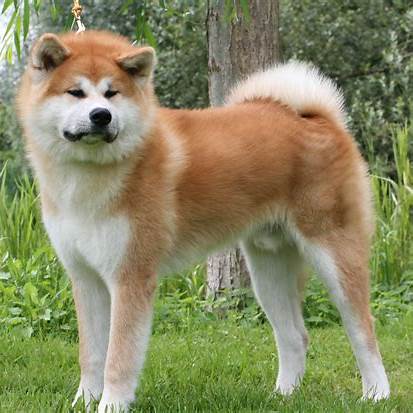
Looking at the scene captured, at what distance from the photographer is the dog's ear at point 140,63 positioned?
12.1ft

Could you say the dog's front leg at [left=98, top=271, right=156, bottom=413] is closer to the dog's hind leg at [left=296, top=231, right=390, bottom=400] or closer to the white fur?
the white fur

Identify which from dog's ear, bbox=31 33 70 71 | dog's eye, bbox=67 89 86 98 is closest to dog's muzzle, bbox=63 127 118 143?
dog's eye, bbox=67 89 86 98

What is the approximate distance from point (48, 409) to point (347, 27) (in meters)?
10.1

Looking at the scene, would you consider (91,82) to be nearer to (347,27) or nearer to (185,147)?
(185,147)

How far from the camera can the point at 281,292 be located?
4.58 meters

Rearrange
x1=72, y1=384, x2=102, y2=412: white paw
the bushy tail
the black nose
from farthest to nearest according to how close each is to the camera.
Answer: the bushy tail < x1=72, y1=384, x2=102, y2=412: white paw < the black nose

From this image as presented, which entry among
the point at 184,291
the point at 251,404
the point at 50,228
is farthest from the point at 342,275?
the point at 184,291

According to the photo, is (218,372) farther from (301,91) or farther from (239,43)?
(239,43)

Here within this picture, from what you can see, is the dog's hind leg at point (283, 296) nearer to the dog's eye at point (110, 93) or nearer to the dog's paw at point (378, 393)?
the dog's paw at point (378, 393)

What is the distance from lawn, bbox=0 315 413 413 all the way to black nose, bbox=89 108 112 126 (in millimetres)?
1244

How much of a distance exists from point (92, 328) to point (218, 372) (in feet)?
3.05

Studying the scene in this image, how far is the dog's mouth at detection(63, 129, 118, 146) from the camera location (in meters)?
3.52

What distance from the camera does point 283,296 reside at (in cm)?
459

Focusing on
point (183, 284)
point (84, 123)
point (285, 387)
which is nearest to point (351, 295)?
point (285, 387)
